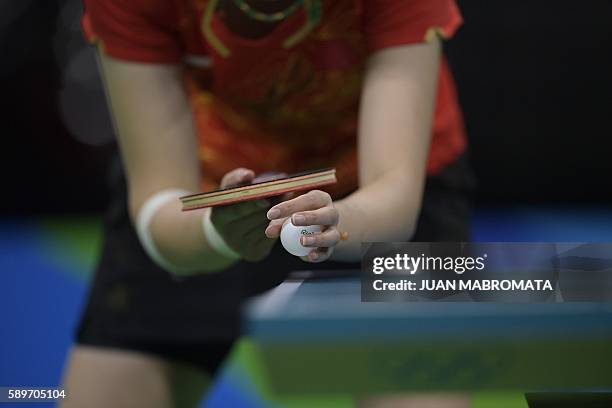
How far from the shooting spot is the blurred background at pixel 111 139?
82 cm

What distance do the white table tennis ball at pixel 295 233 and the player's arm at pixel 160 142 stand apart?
6.1 inches

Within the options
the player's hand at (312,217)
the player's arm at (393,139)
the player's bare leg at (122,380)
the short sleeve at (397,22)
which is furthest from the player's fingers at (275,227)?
the player's bare leg at (122,380)

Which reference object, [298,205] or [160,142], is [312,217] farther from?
[160,142]

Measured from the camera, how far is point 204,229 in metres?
0.64

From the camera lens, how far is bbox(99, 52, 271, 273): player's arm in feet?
2.26

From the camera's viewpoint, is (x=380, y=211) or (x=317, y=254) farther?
(x=380, y=211)

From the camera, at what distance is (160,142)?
2.28 feet

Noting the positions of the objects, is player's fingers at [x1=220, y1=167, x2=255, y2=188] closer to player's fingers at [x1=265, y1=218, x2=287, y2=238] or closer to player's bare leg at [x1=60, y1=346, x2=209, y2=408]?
player's fingers at [x1=265, y1=218, x2=287, y2=238]

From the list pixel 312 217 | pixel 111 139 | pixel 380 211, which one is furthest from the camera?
pixel 111 139

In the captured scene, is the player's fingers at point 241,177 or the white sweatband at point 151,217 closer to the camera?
the player's fingers at point 241,177

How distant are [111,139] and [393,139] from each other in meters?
0.46

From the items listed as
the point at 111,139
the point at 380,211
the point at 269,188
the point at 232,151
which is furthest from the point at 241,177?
the point at 111,139

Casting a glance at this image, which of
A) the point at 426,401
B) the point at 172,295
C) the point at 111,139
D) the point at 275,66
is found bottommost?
the point at 426,401

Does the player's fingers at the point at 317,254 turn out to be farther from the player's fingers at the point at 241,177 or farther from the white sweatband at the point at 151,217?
the white sweatband at the point at 151,217
